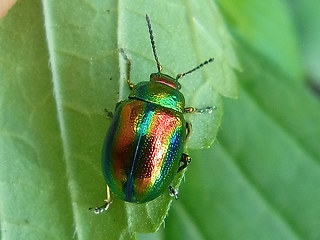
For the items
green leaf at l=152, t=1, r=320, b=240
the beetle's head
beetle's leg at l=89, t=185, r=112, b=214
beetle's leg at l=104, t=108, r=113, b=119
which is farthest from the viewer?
green leaf at l=152, t=1, r=320, b=240

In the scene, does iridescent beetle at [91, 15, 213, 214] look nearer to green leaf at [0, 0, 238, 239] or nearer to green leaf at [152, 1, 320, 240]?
green leaf at [0, 0, 238, 239]

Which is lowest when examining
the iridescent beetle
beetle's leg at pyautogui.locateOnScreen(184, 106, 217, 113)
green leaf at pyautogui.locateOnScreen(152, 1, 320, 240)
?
green leaf at pyautogui.locateOnScreen(152, 1, 320, 240)

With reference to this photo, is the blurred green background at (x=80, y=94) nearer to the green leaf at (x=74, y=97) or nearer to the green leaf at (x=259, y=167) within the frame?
the green leaf at (x=74, y=97)

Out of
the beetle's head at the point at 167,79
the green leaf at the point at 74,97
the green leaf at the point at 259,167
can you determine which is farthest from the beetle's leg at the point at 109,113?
the green leaf at the point at 259,167

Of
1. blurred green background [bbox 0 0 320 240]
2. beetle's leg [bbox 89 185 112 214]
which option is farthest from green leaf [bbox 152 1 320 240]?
beetle's leg [bbox 89 185 112 214]

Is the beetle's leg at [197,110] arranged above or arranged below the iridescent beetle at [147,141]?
above

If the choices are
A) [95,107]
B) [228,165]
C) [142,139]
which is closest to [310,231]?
[228,165]

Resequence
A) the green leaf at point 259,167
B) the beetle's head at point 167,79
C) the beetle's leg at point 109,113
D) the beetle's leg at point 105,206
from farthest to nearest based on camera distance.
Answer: the green leaf at point 259,167
the beetle's head at point 167,79
the beetle's leg at point 109,113
the beetle's leg at point 105,206
